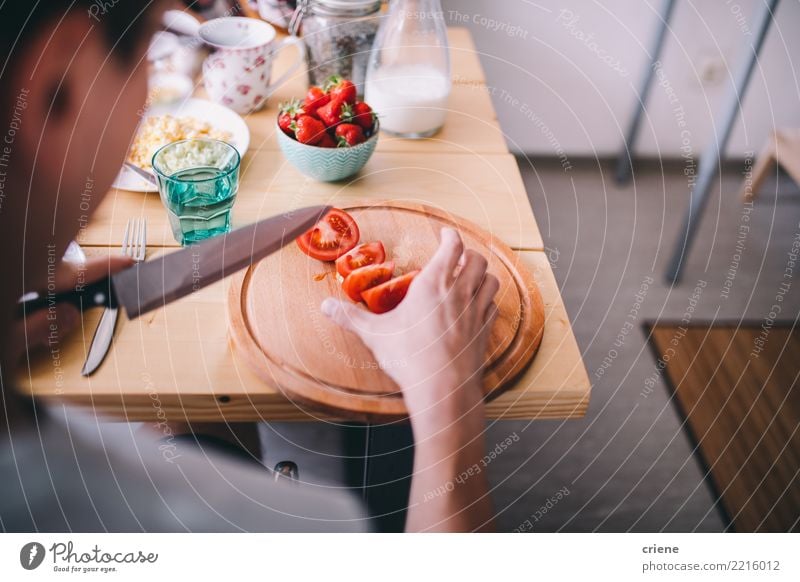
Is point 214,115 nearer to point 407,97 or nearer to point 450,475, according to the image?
point 407,97

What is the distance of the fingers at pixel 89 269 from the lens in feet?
1.55

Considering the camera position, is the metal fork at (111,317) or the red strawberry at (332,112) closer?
the metal fork at (111,317)

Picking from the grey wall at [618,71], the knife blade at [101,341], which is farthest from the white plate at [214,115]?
the grey wall at [618,71]

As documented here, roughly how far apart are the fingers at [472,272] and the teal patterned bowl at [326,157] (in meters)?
0.17

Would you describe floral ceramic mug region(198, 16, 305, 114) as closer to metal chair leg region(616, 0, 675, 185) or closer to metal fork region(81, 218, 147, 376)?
metal fork region(81, 218, 147, 376)

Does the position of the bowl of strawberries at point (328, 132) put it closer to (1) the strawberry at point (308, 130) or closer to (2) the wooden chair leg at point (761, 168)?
(1) the strawberry at point (308, 130)

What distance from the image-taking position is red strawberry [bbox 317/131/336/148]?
0.59 meters

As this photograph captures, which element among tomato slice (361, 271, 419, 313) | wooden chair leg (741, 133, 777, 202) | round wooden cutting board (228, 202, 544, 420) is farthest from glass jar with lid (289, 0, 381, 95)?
wooden chair leg (741, 133, 777, 202)

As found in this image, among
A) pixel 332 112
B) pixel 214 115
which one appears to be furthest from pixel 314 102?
pixel 214 115

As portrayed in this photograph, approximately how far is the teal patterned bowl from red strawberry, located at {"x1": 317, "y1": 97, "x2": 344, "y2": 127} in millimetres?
30

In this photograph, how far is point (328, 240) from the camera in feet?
1.69

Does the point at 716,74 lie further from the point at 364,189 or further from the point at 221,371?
the point at 221,371

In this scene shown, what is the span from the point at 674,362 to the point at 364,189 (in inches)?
28.9

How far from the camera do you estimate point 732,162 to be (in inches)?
57.9
